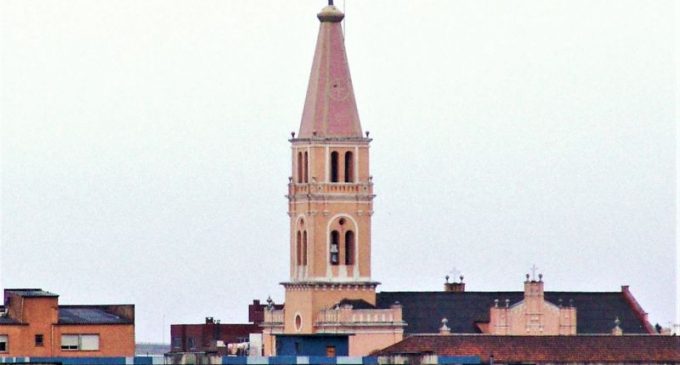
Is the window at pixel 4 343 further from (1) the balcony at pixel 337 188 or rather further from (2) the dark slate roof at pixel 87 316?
(1) the balcony at pixel 337 188

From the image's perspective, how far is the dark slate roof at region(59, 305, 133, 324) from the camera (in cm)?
15700

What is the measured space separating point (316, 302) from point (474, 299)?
903 centimetres

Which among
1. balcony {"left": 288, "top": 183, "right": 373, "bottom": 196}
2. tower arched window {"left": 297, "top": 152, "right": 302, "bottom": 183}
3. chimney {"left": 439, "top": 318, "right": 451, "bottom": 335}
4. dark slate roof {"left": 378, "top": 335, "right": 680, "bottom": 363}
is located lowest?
dark slate roof {"left": 378, "top": 335, "right": 680, "bottom": 363}

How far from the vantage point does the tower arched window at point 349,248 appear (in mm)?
179562

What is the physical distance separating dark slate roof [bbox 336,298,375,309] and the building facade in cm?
5

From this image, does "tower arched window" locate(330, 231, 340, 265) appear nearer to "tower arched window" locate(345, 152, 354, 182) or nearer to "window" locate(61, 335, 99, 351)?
"tower arched window" locate(345, 152, 354, 182)

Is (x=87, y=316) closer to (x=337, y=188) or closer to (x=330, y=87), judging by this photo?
(x=330, y=87)

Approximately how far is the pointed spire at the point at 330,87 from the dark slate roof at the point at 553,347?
12.1 metres

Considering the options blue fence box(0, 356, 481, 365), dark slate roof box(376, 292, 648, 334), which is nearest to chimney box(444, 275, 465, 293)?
dark slate roof box(376, 292, 648, 334)

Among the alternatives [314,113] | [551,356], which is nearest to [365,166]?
[314,113]

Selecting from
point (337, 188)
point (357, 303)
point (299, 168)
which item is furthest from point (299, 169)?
point (357, 303)

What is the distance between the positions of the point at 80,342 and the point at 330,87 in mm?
26368

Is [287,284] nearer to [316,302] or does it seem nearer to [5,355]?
[316,302]

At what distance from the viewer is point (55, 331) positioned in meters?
156
